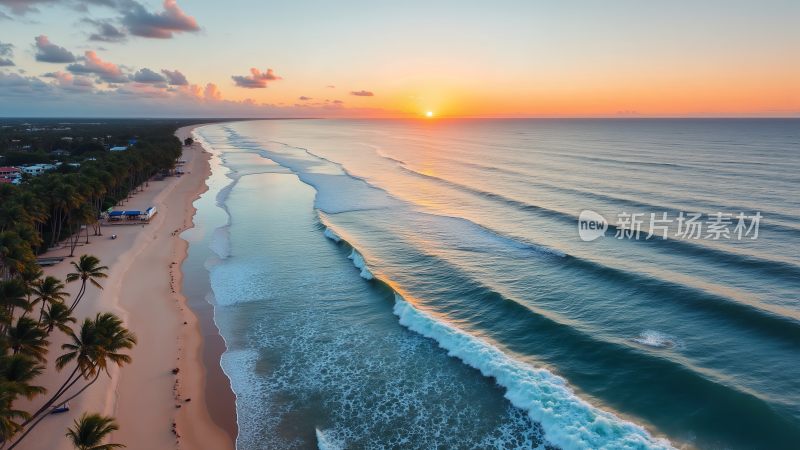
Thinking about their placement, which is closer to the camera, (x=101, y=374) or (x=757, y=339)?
(x=101, y=374)

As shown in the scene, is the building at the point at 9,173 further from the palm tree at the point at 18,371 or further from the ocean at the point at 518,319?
the palm tree at the point at 18,371

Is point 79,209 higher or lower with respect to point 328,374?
higher

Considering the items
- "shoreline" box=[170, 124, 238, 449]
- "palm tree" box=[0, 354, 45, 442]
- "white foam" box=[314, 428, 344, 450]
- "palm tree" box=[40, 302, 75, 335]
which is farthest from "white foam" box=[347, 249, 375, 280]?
"palm tree" box=[0, 354, 45, 442]

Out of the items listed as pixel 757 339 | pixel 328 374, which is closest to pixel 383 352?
pixel 328 374

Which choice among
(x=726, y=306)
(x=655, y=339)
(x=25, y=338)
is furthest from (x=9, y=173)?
(x=726, y=306)

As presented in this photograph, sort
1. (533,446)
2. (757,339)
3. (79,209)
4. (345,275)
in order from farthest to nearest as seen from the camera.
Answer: (79,209) → (345,275) → (757,339) → (533,446)

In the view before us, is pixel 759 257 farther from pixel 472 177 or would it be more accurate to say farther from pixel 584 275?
pixel 472 177

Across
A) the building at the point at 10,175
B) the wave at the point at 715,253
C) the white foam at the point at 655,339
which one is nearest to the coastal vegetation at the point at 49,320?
the building at the point at 10,175
